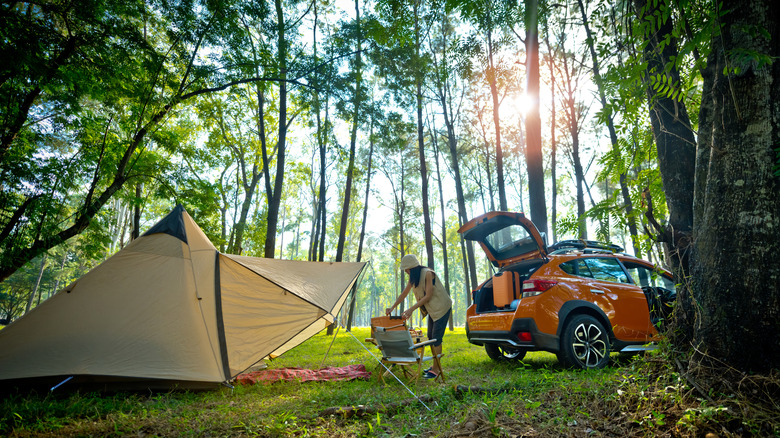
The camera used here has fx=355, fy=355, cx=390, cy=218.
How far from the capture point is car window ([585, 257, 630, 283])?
5.29m

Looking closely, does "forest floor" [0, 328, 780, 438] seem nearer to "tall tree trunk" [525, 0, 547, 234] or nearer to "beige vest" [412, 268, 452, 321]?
"beige vest" [412, 268, 452, 321]

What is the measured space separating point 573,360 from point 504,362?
1.65 meters

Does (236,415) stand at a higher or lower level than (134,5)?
lower

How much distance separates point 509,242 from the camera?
18.2 ft

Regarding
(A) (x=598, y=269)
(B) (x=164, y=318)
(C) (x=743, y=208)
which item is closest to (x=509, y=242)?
(A) (x=598, y=269)

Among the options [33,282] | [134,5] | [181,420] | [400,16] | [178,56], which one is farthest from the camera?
[33,282]

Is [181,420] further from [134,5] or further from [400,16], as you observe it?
[134,5]

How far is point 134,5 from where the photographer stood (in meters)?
6.69

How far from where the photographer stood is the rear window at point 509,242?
526 cm

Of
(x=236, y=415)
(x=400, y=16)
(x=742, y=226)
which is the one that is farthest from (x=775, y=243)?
(x=236, y=415)

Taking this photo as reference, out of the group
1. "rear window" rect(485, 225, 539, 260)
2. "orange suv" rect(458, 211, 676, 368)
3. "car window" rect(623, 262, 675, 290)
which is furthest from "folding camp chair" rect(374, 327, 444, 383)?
"car window" rect(623, 262, 675, 290)

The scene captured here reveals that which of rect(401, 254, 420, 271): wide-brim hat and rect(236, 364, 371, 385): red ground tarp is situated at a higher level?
rect(401, 254, 420, 271): wide-brim hat

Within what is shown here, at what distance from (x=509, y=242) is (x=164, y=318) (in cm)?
499

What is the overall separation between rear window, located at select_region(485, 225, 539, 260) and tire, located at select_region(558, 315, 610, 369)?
117cm
